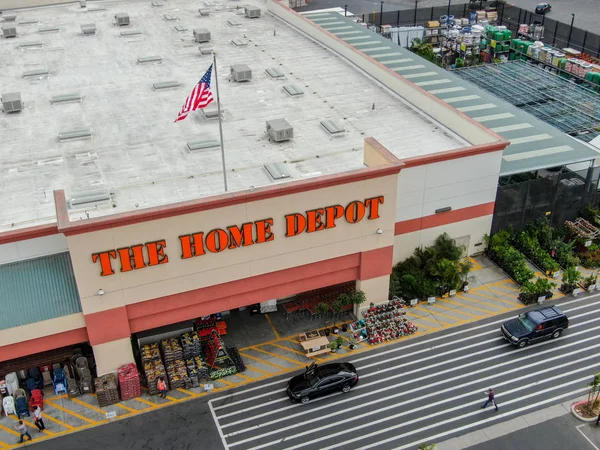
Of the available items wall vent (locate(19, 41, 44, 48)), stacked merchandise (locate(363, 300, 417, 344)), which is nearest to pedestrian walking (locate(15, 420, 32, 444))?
stacked merchandise (locate(363, 300, 417, 344))

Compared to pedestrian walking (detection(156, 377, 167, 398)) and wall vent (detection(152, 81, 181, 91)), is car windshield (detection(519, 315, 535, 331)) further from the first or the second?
wall vent (detection(152, 81, 181, 91))

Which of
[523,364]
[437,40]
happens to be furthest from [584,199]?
[437,40]

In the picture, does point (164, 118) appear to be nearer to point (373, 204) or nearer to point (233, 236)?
point (233, 236)

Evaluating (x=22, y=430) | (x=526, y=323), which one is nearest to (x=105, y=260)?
(x=22, y=430)

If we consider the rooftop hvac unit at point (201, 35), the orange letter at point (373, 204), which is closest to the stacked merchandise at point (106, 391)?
the orange letter at point (373, 204)

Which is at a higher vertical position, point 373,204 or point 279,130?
point 279,130

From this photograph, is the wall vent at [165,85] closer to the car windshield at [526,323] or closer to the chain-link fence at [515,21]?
the car windshield at [526,323]
